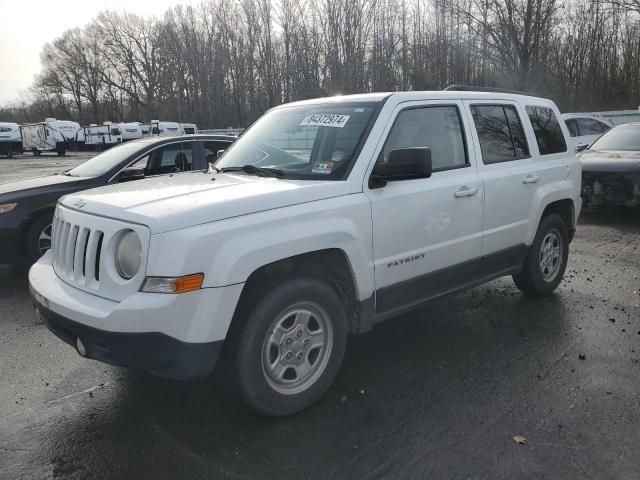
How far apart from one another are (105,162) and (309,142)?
14.2 ft

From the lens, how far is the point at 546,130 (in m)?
5.06

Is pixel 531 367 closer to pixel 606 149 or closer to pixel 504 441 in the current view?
pixel 504 441

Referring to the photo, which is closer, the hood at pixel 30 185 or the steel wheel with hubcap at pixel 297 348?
the steel wheel with hubcap at pixel 297 348

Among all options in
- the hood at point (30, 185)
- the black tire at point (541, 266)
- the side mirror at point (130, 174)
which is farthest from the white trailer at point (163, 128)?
the black tire at point (541, 266)

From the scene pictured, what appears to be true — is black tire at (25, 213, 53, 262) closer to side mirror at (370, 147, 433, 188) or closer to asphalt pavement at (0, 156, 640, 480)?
asphalt pavement at (0, 156, 640, 480)

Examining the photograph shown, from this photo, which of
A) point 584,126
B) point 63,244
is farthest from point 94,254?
point 584,126

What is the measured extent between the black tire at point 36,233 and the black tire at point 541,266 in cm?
545

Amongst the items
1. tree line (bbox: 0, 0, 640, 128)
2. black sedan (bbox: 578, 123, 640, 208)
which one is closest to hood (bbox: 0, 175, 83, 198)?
black sedan (bbox: 578, 123, 640, 208)

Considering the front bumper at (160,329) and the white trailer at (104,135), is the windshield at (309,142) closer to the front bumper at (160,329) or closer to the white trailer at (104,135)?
the front bumper at (160,329)

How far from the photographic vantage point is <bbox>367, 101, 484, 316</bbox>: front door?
348 cm

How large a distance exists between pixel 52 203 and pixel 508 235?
522 centimetres

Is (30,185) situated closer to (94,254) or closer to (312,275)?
(94,254)

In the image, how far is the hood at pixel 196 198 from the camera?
8.93 feet

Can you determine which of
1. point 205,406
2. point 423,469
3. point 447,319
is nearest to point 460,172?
point 447,319
